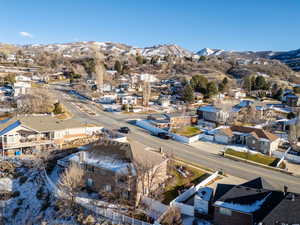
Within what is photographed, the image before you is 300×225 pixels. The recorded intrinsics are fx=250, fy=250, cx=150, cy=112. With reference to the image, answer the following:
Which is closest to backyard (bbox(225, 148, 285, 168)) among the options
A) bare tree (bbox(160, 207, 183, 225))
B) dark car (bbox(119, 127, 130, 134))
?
dark car (bbox(119, 127, 130, 134))

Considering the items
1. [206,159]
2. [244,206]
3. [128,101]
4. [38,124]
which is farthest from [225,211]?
[128,101]

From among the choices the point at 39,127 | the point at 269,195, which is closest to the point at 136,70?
the point at 39,127

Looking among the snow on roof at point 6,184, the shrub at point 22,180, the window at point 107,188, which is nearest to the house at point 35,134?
the snow on roof at point 6,184

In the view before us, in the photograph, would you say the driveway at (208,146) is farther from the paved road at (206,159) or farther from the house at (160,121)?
the house at (160,121)

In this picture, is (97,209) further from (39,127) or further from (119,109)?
(119,109)

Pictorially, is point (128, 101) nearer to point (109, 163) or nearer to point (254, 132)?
point (254, 132)

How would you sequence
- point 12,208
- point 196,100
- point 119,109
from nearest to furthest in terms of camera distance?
point 12,208 < point 119,109 < point 196,100

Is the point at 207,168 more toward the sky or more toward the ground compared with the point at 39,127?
more toward the ground
